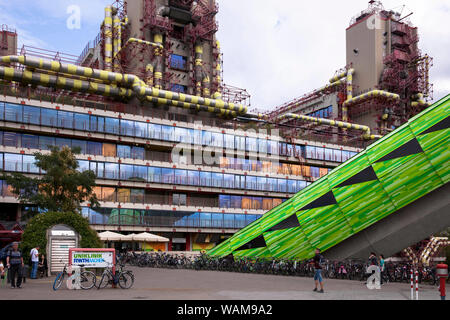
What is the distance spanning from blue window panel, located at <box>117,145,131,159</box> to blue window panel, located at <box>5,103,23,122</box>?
11.4 metres

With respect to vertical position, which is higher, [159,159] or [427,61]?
[427,61]

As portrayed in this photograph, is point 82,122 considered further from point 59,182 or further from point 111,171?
point 59,182

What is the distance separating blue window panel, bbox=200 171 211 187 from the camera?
6091cm

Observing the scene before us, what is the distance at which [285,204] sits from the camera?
3250 centimetres

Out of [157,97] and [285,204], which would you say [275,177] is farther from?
[285,204]

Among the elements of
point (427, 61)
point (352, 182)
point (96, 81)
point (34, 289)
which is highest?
point (427, 61)

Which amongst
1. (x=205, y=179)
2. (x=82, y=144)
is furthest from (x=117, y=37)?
(x=205, y=179)

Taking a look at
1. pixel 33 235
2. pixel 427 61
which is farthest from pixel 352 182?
pixel 427 61

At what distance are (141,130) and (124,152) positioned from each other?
10.7ft

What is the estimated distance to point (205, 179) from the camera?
61.2 m

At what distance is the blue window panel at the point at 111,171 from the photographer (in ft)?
180

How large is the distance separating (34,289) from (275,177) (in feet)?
165

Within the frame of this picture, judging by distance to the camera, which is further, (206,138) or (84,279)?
(206,138)

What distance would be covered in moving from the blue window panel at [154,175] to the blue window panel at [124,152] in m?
3.00
